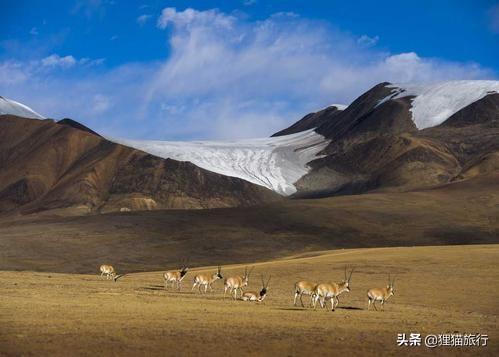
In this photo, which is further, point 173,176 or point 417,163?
point 173,176

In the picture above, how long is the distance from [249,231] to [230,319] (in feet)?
216

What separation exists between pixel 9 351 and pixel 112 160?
176104 millimetres

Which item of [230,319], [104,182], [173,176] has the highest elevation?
[173,176]

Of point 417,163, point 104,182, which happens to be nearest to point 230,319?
point 417,163

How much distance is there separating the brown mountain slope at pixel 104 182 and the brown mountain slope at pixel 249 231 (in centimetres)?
6495

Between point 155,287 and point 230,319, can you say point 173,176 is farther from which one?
point 230,319

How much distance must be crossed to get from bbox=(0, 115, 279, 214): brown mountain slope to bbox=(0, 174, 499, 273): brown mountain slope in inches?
2557

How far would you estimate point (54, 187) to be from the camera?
180875 mm

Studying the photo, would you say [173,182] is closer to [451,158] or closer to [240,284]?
[451,158]

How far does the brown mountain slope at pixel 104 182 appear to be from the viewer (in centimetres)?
17038

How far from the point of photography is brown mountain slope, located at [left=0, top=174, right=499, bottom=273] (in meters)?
73.6

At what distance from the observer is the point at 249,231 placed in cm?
9050

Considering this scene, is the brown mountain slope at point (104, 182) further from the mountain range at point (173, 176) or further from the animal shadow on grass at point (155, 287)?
the animal shadow on grass at point (155, 287)

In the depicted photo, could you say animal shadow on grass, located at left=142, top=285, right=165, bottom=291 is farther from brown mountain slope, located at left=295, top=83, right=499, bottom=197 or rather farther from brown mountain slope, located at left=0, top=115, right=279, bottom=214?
brown mountain slope, located at left=295, top=83, right=499, bottom=197
